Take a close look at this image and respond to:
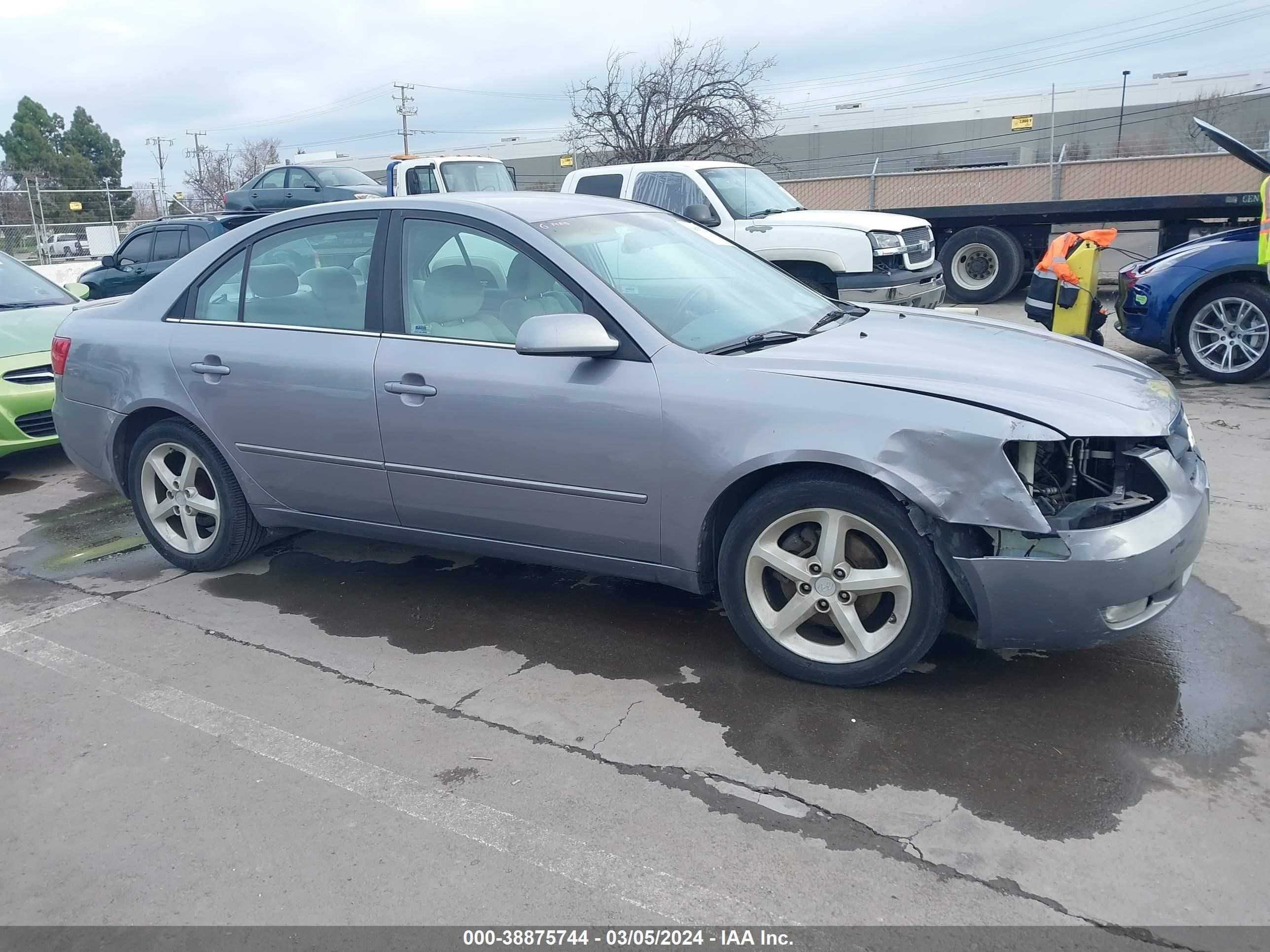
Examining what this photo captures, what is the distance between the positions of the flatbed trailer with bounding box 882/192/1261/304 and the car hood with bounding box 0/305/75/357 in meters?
9.89

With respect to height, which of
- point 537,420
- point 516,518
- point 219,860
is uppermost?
point 537,420

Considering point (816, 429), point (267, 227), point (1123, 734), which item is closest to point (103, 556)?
point (267, 227)

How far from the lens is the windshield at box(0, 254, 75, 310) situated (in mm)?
8172

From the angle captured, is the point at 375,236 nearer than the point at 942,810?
No

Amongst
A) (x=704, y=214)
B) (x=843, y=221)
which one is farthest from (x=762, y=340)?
(x=704, y=214)

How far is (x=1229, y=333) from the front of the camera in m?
8.37

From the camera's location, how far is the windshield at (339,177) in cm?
1794

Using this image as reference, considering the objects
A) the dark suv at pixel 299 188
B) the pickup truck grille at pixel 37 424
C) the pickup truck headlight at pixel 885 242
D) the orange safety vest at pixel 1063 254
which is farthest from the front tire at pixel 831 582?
the dark suv at pixel 299 188

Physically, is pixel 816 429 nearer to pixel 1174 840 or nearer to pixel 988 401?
pixel 988 401

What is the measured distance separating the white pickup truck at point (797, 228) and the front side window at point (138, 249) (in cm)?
602

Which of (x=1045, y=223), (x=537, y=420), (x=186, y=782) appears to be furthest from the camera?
(x=1045, y=223)

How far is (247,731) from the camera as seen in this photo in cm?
355

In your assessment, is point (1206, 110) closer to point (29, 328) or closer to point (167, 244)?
point (167, 244)
